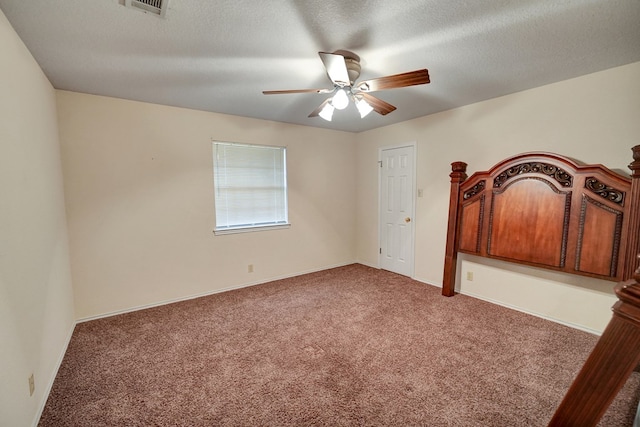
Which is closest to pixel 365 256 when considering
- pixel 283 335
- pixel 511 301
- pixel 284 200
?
pixel 284 200

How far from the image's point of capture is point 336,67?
5.91 ft

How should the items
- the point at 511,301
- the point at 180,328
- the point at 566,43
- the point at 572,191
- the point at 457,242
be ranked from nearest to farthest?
the point at 566,43
the point at 572,191
the point at 180,328
the point at 511,301
the point at 457,242

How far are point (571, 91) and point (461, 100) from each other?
94cm

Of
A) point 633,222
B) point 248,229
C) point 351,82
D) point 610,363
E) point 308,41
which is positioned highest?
point 308,41

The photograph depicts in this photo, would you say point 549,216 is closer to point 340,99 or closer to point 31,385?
point 340,99

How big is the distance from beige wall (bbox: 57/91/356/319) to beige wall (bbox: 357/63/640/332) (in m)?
1.86

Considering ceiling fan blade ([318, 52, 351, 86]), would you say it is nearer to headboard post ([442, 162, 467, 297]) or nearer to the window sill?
headboard post ([442, 162, 467, 297])

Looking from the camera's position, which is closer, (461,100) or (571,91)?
(571,91)

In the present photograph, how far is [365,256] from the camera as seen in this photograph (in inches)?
192

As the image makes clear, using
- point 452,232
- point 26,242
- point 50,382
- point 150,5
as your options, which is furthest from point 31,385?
point 452,232

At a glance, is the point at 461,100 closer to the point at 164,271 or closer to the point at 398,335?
the point at 398,335

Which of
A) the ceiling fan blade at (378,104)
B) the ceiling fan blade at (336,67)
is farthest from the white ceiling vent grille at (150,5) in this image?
the ceiling fan blade at (378,104)

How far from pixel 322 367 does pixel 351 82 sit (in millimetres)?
2222

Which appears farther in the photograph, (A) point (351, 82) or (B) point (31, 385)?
(A) point (351, 82)
